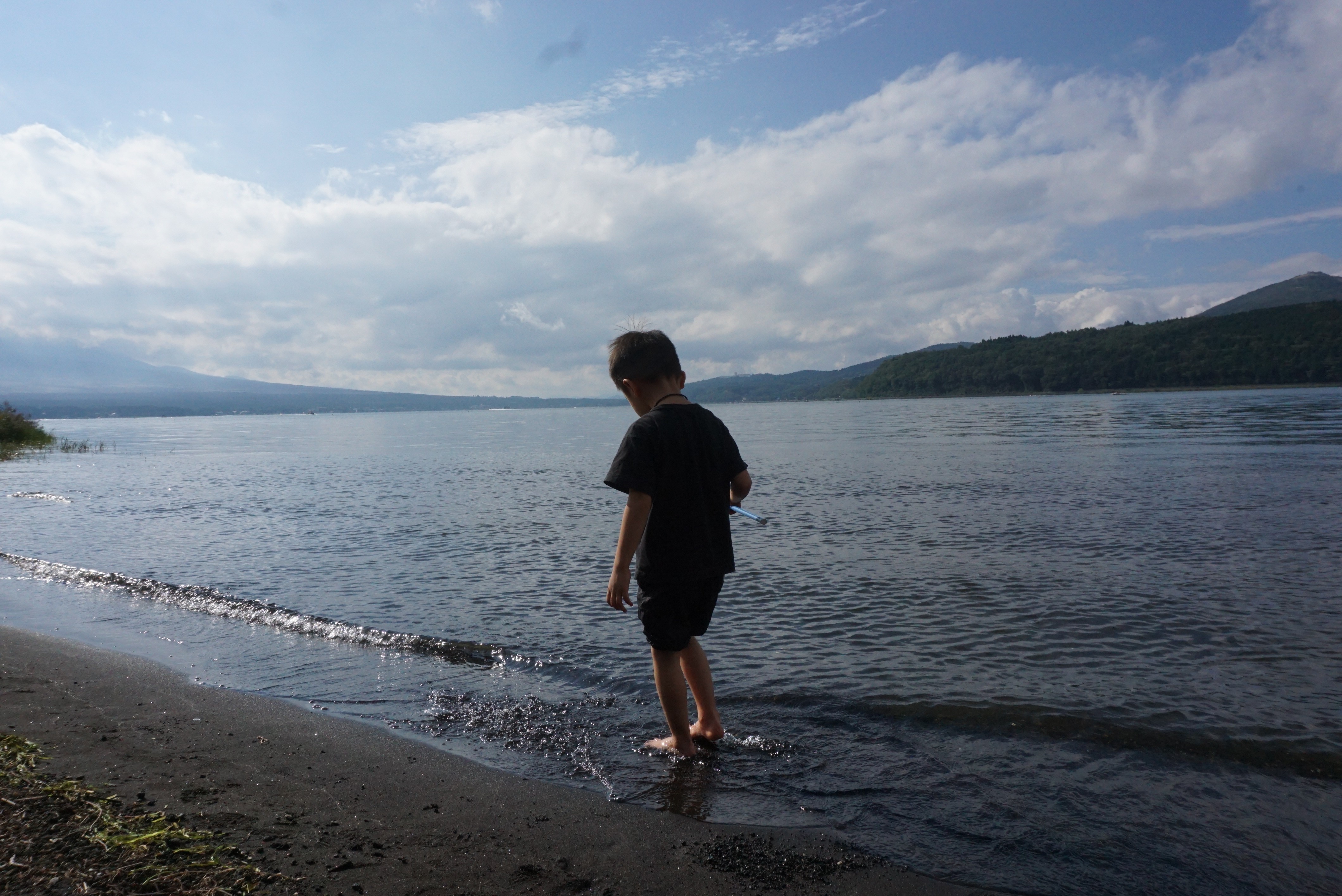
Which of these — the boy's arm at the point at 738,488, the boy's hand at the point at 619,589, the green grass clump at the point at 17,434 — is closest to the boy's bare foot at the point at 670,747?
the boy's hand at the point at 619,589

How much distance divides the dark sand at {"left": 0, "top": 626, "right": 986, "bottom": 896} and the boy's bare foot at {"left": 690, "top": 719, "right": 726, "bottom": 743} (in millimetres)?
1025

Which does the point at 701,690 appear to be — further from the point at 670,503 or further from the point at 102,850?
the point at 102,850

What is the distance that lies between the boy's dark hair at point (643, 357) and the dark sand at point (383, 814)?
8.19ft

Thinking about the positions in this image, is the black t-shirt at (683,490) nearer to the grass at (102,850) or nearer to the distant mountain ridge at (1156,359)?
the grass at (102,850)

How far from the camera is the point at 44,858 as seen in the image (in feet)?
10.4

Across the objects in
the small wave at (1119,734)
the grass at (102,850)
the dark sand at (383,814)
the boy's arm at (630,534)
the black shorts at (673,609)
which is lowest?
the small wave at (1119,734)

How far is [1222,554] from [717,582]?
1033cm

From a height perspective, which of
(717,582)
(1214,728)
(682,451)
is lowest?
(1214,728)

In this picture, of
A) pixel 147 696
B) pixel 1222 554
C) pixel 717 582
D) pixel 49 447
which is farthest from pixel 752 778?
pixel 49 447

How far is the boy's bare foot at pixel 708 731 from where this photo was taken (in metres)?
5.19

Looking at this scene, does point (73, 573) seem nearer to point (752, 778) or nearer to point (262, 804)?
point (262, 804)

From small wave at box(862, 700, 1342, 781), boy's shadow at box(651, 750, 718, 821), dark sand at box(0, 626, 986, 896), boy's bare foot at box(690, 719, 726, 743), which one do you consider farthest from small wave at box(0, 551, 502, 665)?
small wave at box(862, 700, 1342, 781)

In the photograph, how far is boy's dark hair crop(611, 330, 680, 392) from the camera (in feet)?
15.4

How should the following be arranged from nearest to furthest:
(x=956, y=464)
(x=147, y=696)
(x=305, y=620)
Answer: (x=147, y=696) → (x=305, y=620) → (x=956, y=464)
